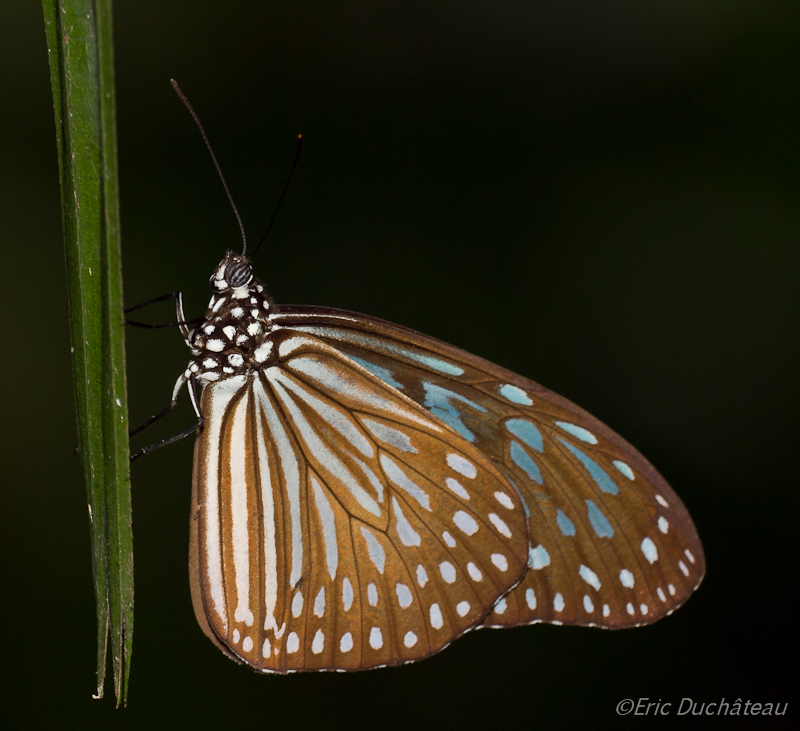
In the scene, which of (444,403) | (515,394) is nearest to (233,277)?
(444,403)

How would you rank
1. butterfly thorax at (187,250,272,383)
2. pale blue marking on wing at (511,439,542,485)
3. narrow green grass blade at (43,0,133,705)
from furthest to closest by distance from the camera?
pale blue marking on wing at (511,439,542,485), butterfly thorax at (187,250,272,383), narrow green grass blade at (43,0,133,705)

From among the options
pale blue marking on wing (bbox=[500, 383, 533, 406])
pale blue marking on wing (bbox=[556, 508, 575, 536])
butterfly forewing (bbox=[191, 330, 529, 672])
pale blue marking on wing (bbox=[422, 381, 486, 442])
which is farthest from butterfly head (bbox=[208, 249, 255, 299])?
pale blue marking on wing (bbox=[556, 508, 575, 536])

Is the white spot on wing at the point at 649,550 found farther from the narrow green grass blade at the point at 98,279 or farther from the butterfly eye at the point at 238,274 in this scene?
the narrow green grass blade at the point at 98,279

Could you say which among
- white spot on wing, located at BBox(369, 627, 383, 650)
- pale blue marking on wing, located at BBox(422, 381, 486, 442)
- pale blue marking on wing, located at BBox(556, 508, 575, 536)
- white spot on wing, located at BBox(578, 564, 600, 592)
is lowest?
white spot on wing, located at BBox(369, 627, 383, 650)

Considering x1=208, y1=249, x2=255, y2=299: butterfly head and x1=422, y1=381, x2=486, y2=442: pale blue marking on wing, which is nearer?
x1=208, y1=249, x2=255, y2=299: butterfly head

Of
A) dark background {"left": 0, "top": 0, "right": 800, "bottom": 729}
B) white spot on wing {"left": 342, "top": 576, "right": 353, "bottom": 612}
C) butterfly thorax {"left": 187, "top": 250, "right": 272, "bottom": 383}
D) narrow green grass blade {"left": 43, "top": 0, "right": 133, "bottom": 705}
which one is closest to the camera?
narrow green grass blade {"left": 43, "top": 0, "right": 133, "bottom": 705}

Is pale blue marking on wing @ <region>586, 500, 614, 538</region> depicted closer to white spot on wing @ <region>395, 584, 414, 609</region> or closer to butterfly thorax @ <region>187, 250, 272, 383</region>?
white spot on wing @ <region>395, 584, 414, 609</region>
